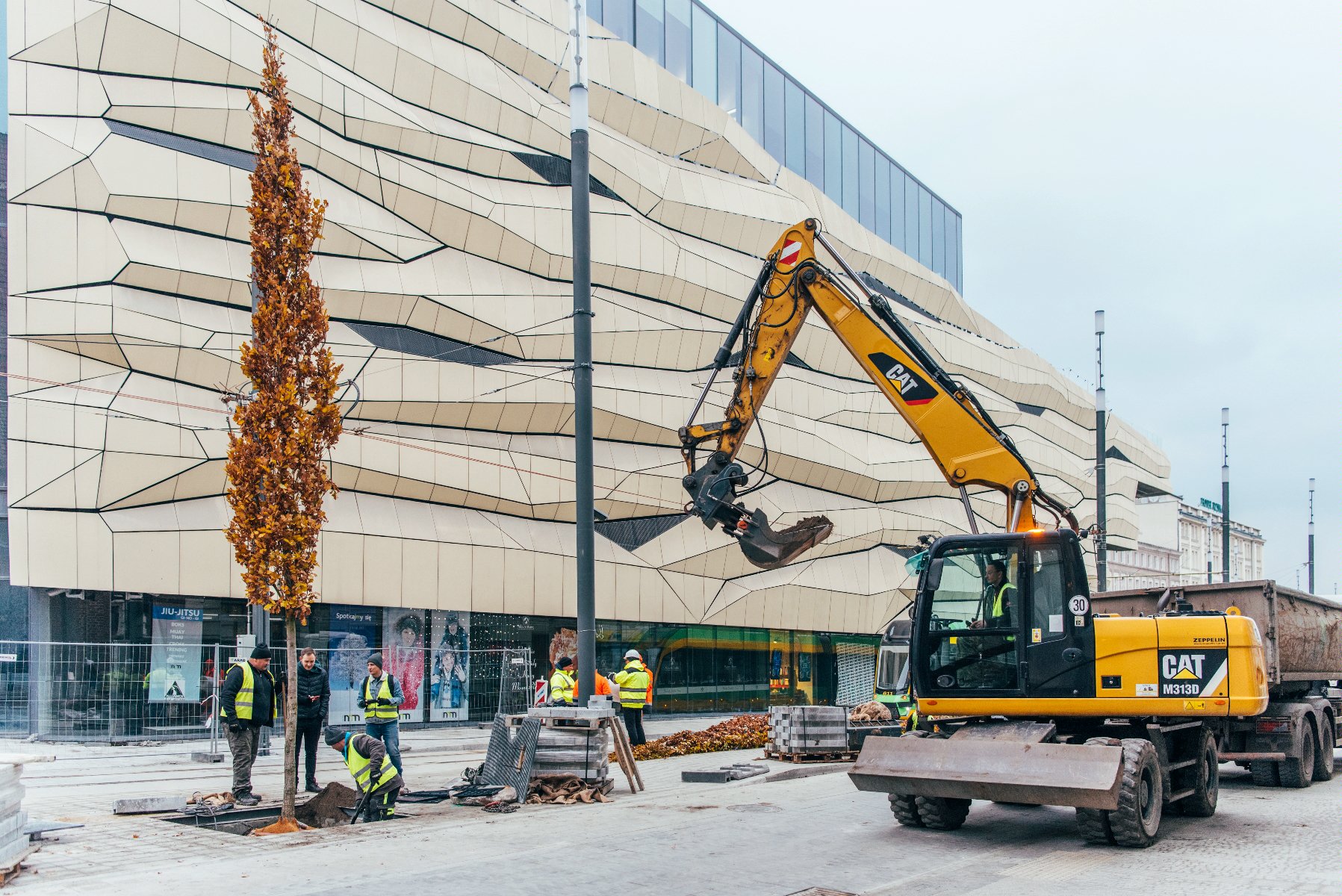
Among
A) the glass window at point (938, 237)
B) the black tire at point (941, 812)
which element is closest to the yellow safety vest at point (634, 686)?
the black tire at point (941, 812)

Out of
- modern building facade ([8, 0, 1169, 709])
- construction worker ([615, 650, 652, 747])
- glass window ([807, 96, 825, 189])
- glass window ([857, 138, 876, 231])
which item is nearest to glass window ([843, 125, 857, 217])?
glass window ([857, 138, 876, 231])

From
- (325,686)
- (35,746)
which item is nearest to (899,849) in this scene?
(325,686)

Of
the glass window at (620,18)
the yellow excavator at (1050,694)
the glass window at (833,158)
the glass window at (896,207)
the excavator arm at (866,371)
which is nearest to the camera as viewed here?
the yellow excavator at (1050,694)

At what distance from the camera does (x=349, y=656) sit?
2444 cm

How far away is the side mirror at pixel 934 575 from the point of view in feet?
38.7

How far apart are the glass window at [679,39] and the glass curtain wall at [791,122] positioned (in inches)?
0.9

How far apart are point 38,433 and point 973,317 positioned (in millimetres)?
38965

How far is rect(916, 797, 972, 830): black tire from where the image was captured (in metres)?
11.2

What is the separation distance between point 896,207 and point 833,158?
576 cm

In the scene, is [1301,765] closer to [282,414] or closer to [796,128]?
[282,414]

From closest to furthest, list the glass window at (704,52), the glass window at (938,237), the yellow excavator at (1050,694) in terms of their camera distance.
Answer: the yellow excavator at (1050,694), the glass window at (704,52), the glass window at (938,237)

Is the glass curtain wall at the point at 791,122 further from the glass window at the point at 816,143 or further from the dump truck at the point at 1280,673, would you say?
the dump truck at the point at 1280,673

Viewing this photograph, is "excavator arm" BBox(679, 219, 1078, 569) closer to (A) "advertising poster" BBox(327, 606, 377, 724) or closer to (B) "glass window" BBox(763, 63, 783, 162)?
(A) "advertising poster" BBox(327, 606, 377, 724)

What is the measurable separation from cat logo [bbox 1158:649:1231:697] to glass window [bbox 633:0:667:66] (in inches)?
1107
